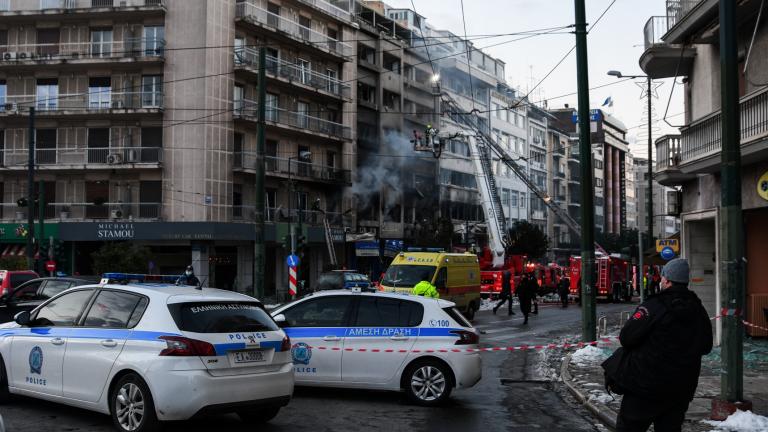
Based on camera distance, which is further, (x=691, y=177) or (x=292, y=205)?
(x=292, y=205)

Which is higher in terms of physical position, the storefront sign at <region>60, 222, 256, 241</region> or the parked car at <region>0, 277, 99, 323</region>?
the storefront sign at <region>60, 222, 256, 241</region>

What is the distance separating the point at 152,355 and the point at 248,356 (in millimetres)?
946

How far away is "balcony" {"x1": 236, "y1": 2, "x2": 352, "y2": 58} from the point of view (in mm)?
42969

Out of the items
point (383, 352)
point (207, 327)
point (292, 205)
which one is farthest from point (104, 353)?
point (292, 205)

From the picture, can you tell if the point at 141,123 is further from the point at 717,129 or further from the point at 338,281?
the point at 717,129

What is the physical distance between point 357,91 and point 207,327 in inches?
1888

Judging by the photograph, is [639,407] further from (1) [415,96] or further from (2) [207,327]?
(1) [415,96]

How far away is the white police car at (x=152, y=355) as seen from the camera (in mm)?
7266

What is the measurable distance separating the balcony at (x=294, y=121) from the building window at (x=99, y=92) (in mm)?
6820

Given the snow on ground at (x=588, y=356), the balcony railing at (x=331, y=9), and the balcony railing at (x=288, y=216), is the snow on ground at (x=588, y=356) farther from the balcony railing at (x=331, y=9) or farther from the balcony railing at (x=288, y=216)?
the balcony railing at (x=331, y=9)

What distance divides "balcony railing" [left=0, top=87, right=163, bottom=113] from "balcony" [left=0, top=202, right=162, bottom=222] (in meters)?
5.17

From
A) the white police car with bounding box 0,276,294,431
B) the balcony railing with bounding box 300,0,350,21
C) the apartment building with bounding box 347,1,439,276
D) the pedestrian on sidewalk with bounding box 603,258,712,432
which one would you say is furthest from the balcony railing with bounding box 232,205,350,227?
A: the pedestrian on sidewalk with bounding box 603,258,712,432

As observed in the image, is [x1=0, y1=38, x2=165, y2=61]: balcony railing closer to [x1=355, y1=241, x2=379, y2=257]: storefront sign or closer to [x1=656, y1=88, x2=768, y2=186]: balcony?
[x1=355, y1=241, x2=379, y2=257]: storefront sign

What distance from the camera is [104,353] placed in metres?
7.66
